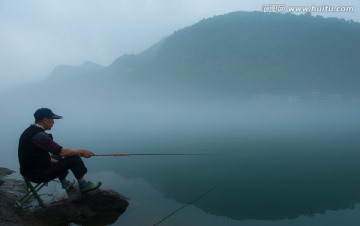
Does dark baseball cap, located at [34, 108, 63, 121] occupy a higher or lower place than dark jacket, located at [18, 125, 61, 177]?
higher

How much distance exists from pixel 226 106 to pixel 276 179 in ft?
435

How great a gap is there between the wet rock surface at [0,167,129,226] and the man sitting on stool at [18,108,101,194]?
0.96 metres

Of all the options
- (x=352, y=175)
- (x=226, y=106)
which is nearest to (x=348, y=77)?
(x=226, y=106)

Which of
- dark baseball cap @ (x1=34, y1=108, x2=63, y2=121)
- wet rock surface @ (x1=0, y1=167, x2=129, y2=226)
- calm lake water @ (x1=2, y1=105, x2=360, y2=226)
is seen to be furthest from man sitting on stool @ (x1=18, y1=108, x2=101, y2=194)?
calm lake water @ (x1=2, y1=105, x2=360, y2=226)

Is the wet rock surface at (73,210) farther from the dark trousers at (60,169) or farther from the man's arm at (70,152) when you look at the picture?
the man's arm at (70,152)

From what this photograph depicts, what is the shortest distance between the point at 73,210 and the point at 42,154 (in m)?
1.94

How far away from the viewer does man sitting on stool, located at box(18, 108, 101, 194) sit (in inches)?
263

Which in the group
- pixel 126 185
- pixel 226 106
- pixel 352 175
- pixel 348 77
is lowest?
pixel 126 185

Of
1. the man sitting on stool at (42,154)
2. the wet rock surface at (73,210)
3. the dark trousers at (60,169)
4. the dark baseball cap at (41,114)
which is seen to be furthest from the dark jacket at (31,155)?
the wet rock surface at (73,210)

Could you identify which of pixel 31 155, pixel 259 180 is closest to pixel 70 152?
pixel 31 155

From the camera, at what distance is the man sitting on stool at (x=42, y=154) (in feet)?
22.0

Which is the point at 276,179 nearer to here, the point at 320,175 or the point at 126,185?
the point at 320,175

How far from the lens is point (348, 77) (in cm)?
13425

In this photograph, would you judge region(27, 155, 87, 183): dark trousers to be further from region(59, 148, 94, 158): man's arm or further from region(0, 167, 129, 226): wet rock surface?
region(0, 167, 129, 226): wet rock surface
